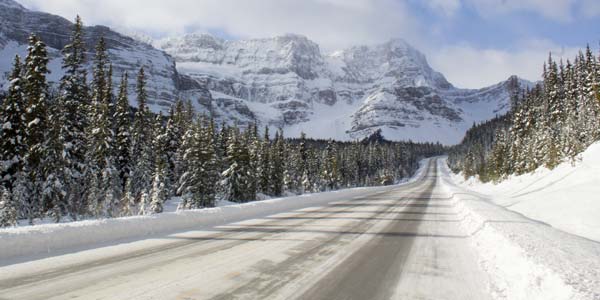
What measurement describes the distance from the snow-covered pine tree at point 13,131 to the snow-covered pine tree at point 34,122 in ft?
1.20

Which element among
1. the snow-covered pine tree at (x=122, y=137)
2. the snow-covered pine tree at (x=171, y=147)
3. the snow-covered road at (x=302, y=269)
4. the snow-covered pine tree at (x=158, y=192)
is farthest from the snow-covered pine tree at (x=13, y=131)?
the snow-covered road at (x=302, y=269)

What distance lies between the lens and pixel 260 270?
20.7ft

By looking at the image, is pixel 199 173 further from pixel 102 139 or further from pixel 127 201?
pixel 127 201

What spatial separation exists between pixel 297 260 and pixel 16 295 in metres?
4.40

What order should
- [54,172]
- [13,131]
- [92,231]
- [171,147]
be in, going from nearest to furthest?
[92,231] < [13,131] < [54,172] < [171,147]

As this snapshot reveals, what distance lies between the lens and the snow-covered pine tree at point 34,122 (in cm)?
2250

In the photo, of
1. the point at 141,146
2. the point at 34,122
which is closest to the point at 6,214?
the point at 34,122

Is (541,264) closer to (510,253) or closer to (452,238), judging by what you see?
(510,253)

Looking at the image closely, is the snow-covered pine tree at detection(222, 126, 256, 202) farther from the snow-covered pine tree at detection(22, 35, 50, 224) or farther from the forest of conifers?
the snow-covered pine tree at detection(22, 35, 50, 224)

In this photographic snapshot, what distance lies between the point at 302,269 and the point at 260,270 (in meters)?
0.76

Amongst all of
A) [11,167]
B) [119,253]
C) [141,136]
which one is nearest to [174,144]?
[141,136]

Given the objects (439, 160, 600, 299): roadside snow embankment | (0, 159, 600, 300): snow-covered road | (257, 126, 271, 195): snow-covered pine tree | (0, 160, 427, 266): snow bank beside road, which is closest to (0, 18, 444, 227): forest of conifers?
(257, 126, 271, 195): snow-covered pine tree

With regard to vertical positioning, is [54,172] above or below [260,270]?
above

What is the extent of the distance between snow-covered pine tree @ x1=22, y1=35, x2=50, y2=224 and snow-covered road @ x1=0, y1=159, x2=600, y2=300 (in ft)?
60.1
